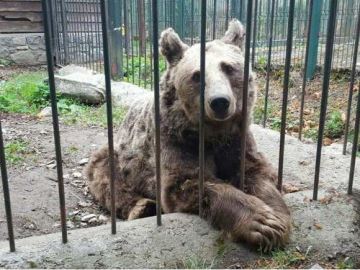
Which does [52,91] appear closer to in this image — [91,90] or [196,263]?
[196,263]

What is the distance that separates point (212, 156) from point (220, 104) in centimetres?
59

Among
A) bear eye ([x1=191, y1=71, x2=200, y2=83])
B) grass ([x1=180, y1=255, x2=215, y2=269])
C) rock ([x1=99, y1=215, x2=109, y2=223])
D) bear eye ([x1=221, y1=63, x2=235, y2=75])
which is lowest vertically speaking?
rock ([x1=99, y1=215, x2=109, y2=223])

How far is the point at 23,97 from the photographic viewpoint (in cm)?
828

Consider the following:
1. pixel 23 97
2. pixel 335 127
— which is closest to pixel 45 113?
pixel 23 97

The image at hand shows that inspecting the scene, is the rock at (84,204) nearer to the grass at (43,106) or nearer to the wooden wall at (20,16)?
the grass at (43,106)

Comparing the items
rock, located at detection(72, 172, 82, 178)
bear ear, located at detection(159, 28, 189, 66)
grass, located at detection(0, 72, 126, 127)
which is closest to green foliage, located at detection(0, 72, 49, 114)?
grass, located at detection(0, 72, 126, 127)

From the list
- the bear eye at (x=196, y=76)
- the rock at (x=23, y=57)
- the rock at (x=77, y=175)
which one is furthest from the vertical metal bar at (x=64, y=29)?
the bear eye at (x=196, y=76)

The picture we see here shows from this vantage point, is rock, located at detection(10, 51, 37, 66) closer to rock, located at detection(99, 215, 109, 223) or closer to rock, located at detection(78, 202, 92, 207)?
rock, located at detection(78, 202, 92, 207)

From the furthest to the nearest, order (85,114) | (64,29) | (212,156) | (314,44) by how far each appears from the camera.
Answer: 1. (64,29)
2. (314,44)
3. (85,114)
4. (212,156)

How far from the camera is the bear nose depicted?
9.12 ft

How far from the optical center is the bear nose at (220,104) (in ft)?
9.12

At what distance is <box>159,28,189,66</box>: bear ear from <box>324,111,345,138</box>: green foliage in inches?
118

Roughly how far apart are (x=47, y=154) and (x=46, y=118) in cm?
191

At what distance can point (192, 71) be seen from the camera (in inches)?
122
